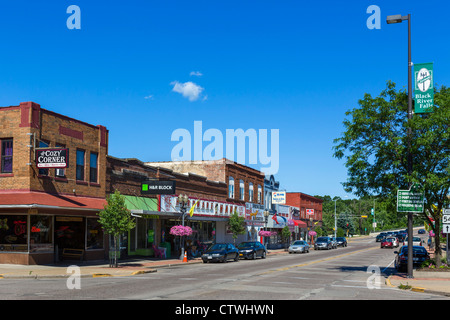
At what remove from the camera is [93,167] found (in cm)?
3138

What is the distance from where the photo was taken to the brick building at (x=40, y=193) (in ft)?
85.4

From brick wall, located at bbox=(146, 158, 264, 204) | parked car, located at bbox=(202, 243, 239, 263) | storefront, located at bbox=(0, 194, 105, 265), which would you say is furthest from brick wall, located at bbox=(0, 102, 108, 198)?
brick wall, located at bbox=(146, 158, 264, 204)

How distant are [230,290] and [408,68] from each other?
12718mm

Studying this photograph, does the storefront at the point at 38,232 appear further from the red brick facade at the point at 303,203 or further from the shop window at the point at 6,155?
the red brick facade at the point at 303,203

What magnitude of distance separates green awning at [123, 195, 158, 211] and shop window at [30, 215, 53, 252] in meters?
6.18

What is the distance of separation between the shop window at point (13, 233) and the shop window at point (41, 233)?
14.1 inches

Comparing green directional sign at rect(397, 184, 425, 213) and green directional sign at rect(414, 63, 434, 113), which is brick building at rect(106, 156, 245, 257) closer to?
green directional sign at rect(397, 184, 425, 213)

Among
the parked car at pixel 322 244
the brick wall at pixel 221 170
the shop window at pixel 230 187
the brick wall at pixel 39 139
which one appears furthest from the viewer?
the parked car at pixel 322 244

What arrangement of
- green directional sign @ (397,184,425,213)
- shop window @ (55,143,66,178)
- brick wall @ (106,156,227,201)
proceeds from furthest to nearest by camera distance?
brick wall @ (106,156,227,201) < shop window @ (55,143,66,178) < green directional sign @ (397,184,425,213)

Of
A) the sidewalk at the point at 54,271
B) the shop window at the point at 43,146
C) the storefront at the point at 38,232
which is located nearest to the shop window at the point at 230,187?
the storefront at the point at 38,232

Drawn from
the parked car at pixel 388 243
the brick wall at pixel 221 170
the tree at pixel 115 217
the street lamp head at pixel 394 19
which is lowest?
the parked car at pixel 388 243

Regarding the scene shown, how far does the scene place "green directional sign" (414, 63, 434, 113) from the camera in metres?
21.8

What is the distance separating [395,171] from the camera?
2506cm

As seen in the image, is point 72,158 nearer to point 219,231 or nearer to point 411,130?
point 411,130
